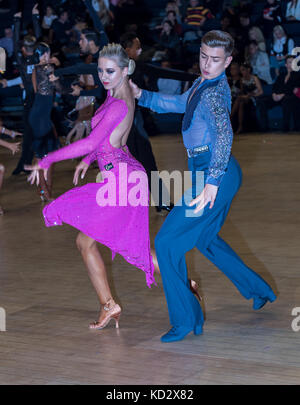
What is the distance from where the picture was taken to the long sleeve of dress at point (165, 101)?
15.0ft

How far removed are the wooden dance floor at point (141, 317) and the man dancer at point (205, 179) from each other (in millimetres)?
240

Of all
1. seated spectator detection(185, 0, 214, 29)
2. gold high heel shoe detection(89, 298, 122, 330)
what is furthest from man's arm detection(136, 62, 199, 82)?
seated spectator detection(185, 0, 214, 29)

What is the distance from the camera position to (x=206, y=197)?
4184 millimetres

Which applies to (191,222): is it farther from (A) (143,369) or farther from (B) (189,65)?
(B) (189,65)

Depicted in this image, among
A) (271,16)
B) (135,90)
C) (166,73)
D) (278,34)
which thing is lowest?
(278,34)

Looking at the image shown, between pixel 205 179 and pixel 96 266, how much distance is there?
86 centimetres

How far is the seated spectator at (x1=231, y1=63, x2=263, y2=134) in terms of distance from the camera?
16250 millimetres

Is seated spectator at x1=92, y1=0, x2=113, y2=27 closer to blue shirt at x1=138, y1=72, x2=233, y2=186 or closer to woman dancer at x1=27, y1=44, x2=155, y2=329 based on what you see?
woman dancer at x1=27, y1=44, x2=155, y2=329

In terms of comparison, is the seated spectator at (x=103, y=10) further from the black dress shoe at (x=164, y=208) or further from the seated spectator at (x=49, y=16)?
the black dress shoe at (x=164, y=208)

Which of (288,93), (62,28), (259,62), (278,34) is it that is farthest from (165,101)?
(62,28)

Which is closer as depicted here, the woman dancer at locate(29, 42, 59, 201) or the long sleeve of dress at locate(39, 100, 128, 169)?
the long sleeve of dress at locate(39, 100, 128, 169)

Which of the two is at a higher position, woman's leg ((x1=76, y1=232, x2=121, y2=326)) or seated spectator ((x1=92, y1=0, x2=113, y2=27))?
seated spectator ((x1=92, y1=0, x2=113, y2=27))

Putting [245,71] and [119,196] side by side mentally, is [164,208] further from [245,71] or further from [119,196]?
[245,71]

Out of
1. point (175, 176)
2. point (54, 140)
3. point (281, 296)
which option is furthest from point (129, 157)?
point (175, 176)
